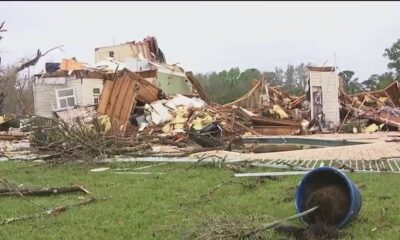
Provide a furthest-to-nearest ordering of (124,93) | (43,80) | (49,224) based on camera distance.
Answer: (43,80), (124,93), (49,224)

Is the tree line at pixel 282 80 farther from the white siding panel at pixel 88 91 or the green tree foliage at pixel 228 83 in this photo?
the white siding panel at pixel 88 91

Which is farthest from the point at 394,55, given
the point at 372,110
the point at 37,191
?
the point at 37,191

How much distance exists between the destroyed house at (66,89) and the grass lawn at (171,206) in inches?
766

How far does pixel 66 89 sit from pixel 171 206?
23718mm

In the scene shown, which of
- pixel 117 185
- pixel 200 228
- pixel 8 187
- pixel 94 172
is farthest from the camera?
pixel 94 172

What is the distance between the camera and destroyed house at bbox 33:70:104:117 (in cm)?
2811

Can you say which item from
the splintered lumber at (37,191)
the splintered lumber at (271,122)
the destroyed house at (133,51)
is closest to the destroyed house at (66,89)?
the destroyed house at (133,51)

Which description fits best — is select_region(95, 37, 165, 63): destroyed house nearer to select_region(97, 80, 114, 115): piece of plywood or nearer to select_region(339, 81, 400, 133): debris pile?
select_region(97, 80, 114, 115): piece of plywood

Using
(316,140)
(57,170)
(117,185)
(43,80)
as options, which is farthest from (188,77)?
(117,185)

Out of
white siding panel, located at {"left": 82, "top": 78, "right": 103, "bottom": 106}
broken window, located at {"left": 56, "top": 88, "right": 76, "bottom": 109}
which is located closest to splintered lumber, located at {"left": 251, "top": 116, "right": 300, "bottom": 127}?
white siding panel, located at {"left": 82, "top": 78, "right": 103, "bottom": 106}

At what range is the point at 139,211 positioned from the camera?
5887 mm

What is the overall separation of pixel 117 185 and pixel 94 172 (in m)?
2.00

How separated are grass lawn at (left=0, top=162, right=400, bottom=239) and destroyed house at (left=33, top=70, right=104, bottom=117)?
19.5 meters

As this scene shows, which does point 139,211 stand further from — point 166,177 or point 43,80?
point 43,80
